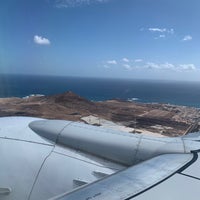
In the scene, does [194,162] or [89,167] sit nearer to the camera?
[194,162]

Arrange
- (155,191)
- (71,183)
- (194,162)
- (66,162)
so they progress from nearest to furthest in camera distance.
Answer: (155,191)
(194,162)
(71,183)
(66,162)

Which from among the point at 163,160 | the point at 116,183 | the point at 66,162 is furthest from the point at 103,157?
the point at 116,183

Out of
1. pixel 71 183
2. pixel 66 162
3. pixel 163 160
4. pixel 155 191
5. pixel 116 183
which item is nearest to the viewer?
pixel 155 191

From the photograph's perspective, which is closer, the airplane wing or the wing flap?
the wing flap

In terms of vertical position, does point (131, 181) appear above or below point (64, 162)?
above

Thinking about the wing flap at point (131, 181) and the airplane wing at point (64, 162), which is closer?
the wing flap at point (131, 181)

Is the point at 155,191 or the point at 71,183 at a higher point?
the point at 155,191

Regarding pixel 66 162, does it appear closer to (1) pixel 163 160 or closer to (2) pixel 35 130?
(2) pixel 35 130

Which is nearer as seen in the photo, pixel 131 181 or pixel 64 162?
pixel 131 181
